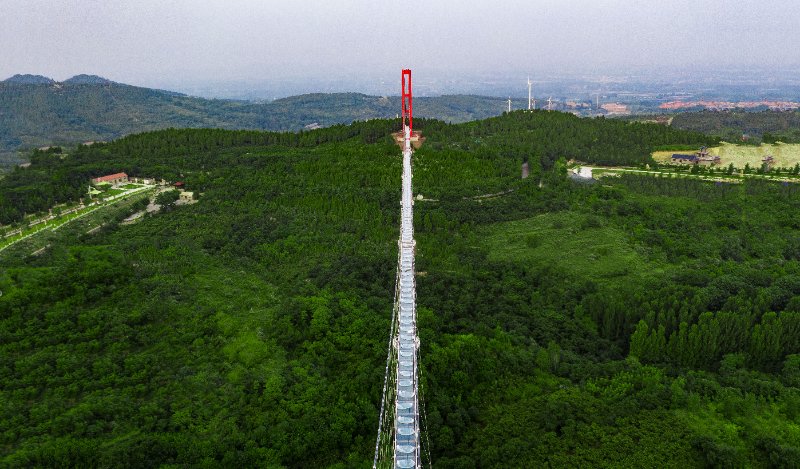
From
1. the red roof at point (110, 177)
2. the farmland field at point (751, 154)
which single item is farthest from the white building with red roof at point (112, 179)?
the farmland field at point (751, 154)

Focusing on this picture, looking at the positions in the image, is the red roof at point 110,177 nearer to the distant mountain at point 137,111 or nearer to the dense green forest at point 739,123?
the distant mountain at point 137,111

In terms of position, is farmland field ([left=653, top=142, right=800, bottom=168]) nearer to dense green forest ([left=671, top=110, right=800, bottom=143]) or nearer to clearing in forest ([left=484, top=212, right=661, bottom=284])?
clearing in forest ([left=484, top=212, right=661, bottom=284])

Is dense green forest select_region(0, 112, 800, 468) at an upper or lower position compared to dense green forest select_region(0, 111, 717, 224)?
lower

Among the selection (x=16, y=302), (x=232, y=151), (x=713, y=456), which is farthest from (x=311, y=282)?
(x=232, y=151)

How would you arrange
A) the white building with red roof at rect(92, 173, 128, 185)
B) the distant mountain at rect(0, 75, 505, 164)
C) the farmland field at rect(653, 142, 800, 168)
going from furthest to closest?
the distant mountain at rect(0, 75, 505, 164)
the farmland field at rect(653, 142, 800, 168)
the white building with red roof at rect(92, 173, 128, 185)

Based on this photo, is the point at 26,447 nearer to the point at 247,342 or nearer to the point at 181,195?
the point at 247,342

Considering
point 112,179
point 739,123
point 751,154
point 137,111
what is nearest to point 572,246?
point 751,154

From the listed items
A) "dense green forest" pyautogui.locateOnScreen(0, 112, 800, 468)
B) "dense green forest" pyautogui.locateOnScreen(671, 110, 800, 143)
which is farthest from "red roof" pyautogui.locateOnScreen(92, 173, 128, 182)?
"dense green forest" pyautogui.locateOnScreen(671, 110, 800, 143)
